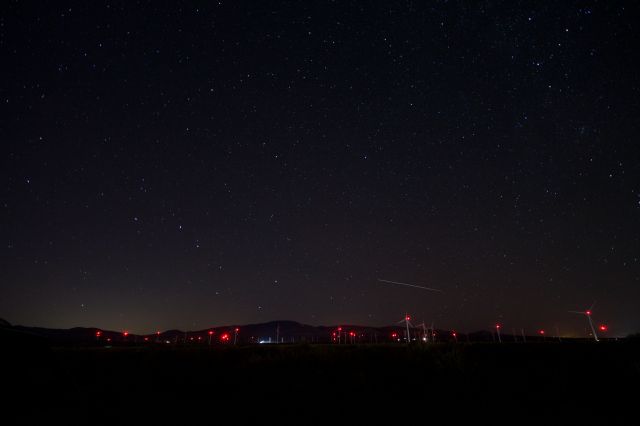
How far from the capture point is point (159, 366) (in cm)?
1251

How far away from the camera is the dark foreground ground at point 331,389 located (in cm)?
689

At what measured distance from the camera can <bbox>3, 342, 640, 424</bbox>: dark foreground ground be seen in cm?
689

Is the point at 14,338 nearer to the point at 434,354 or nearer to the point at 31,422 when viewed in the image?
the point at 31,422

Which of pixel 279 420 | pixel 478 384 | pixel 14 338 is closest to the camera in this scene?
pixel 14 338

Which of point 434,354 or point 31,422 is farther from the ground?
point 434,354

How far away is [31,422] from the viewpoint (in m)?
6.33

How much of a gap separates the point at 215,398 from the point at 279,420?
2.24 meters

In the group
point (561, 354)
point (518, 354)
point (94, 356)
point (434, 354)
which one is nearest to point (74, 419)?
point (434, 354)

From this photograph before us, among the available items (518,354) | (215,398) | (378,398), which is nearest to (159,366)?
(215,398)

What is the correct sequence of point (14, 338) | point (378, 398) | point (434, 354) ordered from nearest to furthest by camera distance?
point (14, 338) < point (378, 398) < point (434, 354)

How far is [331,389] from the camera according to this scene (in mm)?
8727

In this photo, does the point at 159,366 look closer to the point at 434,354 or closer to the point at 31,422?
the point at 31,422

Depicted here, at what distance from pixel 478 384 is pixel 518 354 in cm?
655

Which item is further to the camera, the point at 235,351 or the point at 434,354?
the point at 235,351
